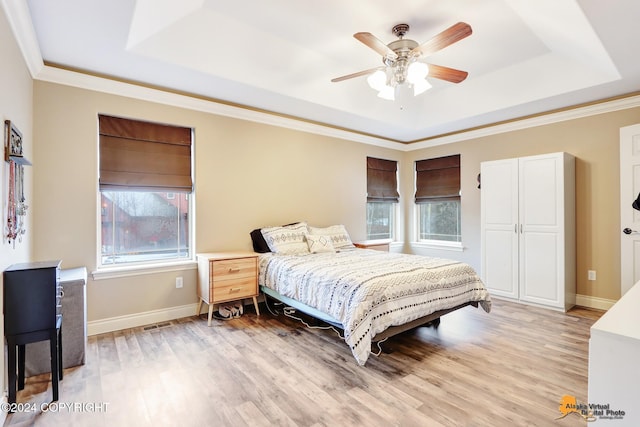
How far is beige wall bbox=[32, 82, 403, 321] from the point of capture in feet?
9.50

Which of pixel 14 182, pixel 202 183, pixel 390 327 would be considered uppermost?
pixel 202 183

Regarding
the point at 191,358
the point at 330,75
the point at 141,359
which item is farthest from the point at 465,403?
the point at 330,75

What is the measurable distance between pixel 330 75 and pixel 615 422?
364 cm

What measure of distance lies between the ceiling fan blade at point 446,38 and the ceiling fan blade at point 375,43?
0.17m

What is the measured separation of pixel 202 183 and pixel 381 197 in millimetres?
3121

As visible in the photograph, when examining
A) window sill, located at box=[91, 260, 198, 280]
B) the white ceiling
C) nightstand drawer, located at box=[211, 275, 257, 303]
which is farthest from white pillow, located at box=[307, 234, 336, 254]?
the white ceiling

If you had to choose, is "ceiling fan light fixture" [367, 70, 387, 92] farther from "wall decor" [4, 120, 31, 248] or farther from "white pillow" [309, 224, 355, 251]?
"wall decor" [4, 120, 31, 248]

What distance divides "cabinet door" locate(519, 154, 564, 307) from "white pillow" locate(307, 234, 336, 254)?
8.07ft

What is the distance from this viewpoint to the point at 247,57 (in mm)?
3180

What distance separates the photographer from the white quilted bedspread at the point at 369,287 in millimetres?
2379

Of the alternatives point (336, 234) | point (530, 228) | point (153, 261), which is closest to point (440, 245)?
point (530, 228)

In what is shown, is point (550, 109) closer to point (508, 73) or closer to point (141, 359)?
point (508, 73)

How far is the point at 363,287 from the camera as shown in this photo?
2.45 metres

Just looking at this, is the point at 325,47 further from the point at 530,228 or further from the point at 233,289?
the point at 530,228
